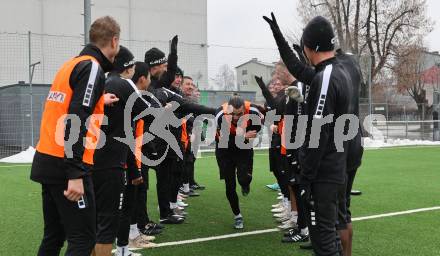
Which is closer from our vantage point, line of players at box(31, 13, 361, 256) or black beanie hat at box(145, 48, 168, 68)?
line of players at box(31, 13, 361, 256)

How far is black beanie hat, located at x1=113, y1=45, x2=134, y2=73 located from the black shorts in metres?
0.99

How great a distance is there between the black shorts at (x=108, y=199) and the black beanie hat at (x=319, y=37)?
1978 mm

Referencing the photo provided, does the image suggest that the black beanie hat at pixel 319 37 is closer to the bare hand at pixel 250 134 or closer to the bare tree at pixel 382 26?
the bare hand at pixel 250 134

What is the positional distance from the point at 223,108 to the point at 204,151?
13.5 m

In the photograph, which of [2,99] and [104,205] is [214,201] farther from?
[2,99]

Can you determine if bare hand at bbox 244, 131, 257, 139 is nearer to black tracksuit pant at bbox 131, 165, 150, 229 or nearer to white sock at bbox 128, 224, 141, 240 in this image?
black tracksuit pant at bbox 131, 165, 150, 229

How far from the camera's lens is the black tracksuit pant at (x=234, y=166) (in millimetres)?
6613

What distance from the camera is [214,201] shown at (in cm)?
895

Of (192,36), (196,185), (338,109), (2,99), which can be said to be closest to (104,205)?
(338,109)

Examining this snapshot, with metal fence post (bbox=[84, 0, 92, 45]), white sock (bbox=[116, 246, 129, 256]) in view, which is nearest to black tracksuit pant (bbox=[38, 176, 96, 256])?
white sock (bbox=[116, 246, 129, 256])

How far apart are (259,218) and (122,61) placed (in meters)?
3.72

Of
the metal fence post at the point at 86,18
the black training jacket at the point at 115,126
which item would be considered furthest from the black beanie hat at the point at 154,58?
the metal fence post at the point at 86,18

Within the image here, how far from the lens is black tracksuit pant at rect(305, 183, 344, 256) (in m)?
3.67

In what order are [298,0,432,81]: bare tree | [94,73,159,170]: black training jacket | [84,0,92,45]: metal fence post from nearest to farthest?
[94,73,159,170]: black training jacket, [84,0,92,45]: metal fence post, [298,0,432,81]: bare tree
